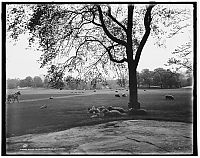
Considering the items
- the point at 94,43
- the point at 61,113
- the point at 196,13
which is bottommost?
the point at 61,113

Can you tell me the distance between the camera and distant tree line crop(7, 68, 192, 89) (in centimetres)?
218

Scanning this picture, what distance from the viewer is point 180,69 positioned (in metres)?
2.20

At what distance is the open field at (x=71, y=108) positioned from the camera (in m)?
2.14

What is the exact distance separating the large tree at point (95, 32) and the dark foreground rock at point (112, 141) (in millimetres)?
231

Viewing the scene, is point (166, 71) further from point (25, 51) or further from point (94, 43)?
point (25, 51)

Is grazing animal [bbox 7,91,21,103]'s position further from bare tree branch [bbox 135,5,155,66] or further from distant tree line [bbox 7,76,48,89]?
bare tree branch [bbox 135,5,155,66]

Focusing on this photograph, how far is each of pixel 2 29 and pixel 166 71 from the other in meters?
1.31

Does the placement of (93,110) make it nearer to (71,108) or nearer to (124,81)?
(71,108)

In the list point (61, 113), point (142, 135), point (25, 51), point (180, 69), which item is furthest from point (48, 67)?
point (180, 69)

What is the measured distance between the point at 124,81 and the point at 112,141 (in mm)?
474

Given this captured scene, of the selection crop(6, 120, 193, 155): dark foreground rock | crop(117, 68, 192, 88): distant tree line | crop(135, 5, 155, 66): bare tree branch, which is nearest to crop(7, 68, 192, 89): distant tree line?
crop(117, 68, 192, 88): distant tree line

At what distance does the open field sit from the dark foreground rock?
0.06 metres

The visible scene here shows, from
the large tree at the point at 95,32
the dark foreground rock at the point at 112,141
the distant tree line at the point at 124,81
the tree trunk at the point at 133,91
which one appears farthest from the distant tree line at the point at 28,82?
the tree trunk at the point at 133,91

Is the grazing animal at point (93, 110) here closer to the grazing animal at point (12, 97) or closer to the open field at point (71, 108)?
the open field at point (71, 108)
